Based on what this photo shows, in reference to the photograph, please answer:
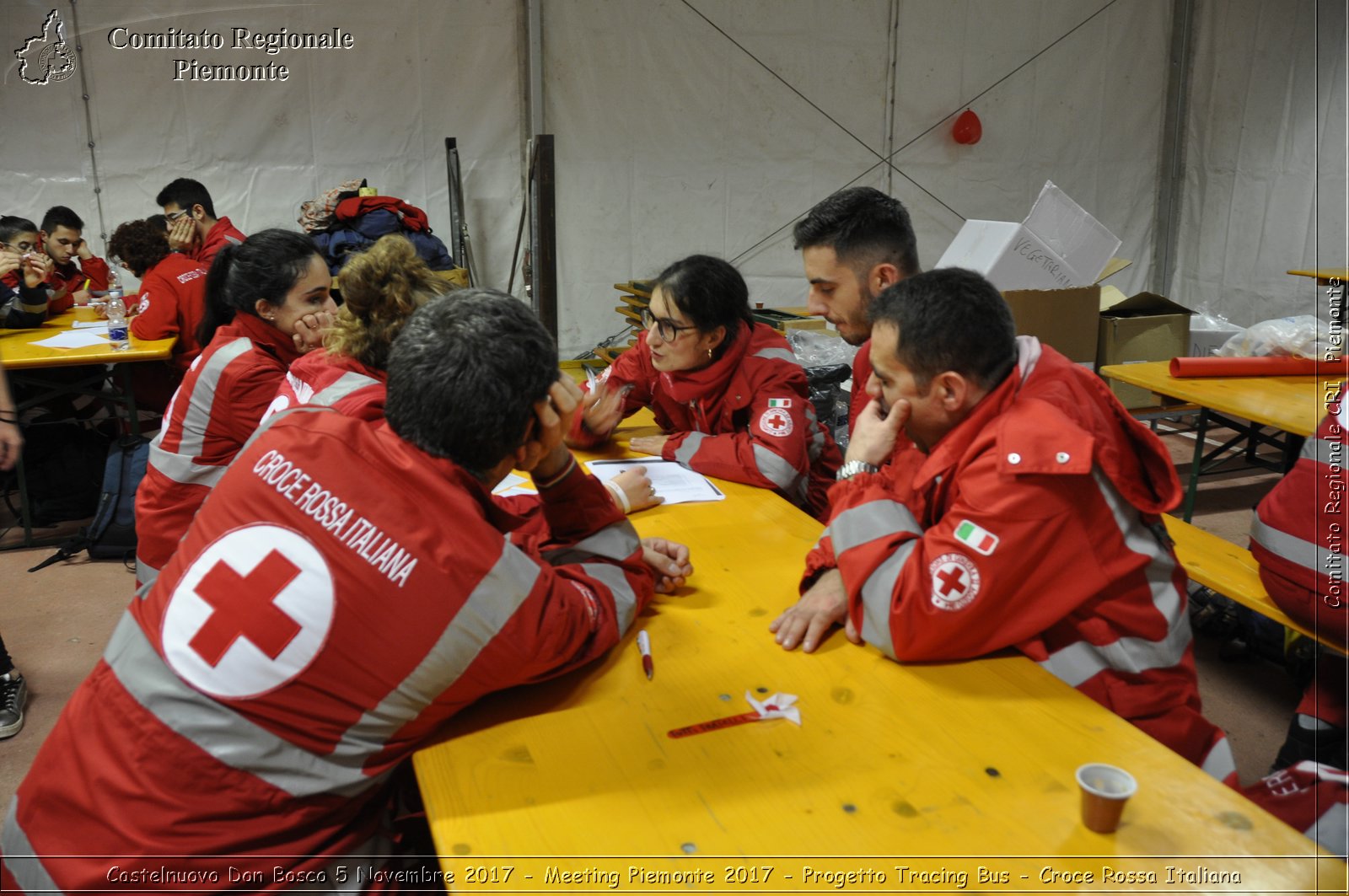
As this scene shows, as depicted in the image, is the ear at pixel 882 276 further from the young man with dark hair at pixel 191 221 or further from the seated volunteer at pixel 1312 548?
the young man with dark hair at pixel 191 221

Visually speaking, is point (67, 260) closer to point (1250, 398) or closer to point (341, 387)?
point (341, 387)

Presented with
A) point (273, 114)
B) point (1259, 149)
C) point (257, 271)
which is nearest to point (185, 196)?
point (273, 114)

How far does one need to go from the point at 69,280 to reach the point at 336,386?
4.37 m

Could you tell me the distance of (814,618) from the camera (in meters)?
1.51

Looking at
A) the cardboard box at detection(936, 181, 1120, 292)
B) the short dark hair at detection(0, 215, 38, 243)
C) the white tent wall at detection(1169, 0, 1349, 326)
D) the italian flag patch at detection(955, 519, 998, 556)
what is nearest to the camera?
the italian flag patch at detection(955, 519, 998, 556)

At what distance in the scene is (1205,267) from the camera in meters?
6.68

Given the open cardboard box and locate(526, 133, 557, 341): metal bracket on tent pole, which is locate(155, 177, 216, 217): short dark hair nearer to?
locate(526, 133, 557, 341): metal bracket on tent pole

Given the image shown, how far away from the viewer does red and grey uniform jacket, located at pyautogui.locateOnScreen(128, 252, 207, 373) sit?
14.0 ft

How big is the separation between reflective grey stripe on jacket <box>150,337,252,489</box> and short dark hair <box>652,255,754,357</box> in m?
1.17

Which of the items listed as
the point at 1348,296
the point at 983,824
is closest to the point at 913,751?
the point at 983,824

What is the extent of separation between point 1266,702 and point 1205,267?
4767 millimetres

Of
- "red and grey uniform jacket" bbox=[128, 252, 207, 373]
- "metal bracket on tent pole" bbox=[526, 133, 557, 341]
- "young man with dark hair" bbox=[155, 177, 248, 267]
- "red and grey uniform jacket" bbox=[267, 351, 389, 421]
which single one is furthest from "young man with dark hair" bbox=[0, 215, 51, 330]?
"red and grey uniform jacket" bbox=[267, 351, 389, 421]

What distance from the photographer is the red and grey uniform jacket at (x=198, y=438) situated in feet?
7.95

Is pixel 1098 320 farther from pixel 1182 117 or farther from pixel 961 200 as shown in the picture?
pixel 1182 117
